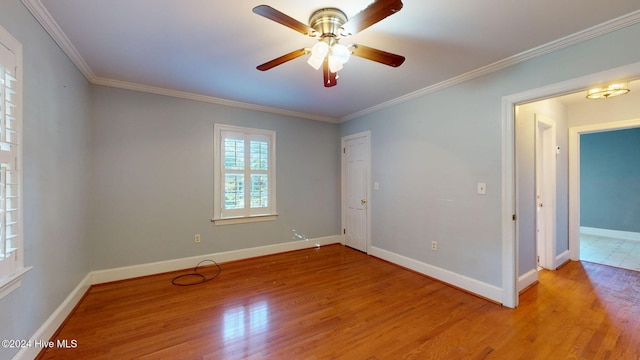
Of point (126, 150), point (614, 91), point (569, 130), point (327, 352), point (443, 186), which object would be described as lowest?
point (327, 352)

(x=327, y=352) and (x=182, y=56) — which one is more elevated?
(x=182, y=56)

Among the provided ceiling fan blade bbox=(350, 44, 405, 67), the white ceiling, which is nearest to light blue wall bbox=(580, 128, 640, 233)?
the white ceiling

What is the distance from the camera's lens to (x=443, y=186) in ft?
10.2

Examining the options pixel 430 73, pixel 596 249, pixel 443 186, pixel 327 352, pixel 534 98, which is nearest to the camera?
pixel 327 352

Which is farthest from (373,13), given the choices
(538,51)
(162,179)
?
(162,179)

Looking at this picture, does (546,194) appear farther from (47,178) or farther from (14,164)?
(47,178)

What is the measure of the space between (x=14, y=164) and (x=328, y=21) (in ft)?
7.29

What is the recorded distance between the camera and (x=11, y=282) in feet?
4.75

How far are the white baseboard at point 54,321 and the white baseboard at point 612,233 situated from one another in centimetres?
878

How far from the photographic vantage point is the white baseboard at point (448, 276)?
262 centimetres

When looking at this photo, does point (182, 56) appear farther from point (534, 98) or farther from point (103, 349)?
point (534, 98)

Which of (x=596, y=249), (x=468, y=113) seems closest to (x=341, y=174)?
(x=468, y=113)

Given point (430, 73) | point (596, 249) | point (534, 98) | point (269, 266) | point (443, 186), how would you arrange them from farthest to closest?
point (596, 249) < point (269, 266) < point (443, 186) < point (430, 73) < point (534, 98)

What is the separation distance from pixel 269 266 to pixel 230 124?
2.22 metres
